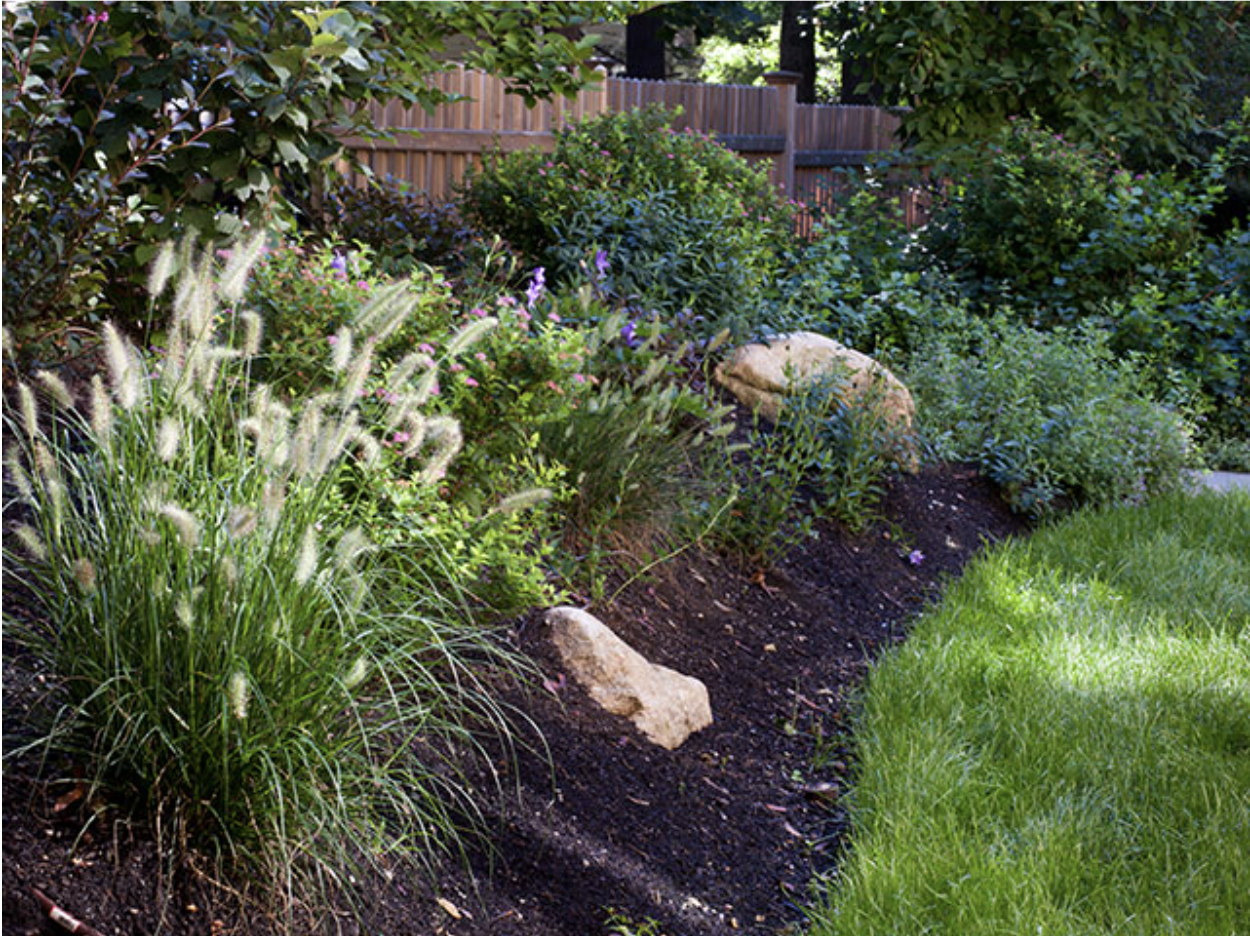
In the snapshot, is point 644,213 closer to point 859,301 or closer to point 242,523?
point 859,301

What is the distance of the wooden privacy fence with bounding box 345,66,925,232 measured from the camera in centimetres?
796

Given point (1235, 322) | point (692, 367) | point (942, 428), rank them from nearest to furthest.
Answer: point (692, 367) < point (942, 428) < point (1235, 322)

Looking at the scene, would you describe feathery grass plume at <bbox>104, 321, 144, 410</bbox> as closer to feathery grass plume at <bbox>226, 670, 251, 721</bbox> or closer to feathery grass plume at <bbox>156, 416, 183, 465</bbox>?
feathery grass plume at <bbox>156, 416, 183, 465</bbox>

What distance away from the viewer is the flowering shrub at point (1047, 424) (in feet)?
20.0

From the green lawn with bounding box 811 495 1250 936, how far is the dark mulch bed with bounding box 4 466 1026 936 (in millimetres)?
170

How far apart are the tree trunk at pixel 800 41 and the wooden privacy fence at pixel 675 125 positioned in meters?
4.16

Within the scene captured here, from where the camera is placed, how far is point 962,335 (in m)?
7.38

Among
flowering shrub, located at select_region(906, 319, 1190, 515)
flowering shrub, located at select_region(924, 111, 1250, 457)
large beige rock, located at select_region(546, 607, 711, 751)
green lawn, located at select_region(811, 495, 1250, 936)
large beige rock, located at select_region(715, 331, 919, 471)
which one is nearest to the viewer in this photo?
green lawn, located at select_region(811, 495, 1250, 936)

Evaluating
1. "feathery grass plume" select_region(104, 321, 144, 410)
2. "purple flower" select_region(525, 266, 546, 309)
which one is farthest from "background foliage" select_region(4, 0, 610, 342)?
"feathery grass plume" select_region(104, 321, 144, 410)

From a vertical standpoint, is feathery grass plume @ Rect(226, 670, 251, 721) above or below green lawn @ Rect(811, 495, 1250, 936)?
above

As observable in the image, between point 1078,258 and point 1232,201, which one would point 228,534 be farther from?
point 1232,201

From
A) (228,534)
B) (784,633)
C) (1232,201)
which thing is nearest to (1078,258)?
(1232,201)

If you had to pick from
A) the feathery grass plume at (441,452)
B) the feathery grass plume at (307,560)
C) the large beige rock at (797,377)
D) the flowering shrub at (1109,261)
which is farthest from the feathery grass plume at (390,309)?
the flowering shrub at (1109,261)

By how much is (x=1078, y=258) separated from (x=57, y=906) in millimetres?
8017
